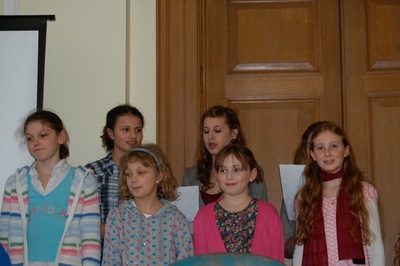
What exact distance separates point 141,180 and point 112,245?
0.31 meters

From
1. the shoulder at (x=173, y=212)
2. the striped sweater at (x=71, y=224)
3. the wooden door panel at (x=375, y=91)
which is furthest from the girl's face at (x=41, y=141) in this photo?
the wooden door panel at (x=375, y=91)

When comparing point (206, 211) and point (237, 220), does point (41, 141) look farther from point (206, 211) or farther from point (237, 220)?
point (237, 220)

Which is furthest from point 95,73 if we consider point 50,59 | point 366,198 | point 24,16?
point 366,198

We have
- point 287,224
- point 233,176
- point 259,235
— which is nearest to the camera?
point 259,235

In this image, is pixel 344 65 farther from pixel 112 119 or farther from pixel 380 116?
pixel 112 119

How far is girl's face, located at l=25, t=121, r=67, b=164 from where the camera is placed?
2.80m

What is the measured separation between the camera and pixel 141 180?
2727 millimetres

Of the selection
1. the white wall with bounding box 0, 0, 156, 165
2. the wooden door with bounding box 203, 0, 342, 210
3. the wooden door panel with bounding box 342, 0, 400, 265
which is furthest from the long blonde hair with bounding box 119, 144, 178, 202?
the wooden door panel with bounding box 342, 0, 400, 265

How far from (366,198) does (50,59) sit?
1960 millimetres

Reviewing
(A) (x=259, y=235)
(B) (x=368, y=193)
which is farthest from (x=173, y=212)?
(B) (x=368, y=193)

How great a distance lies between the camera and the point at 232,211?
2689 millimetres

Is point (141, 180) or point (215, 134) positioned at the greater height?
point (215, 134)

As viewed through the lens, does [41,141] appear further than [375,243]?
Yes

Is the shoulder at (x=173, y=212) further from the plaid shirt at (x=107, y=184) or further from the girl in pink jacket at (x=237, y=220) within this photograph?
the plaid shirt at (x=107, y=184)
